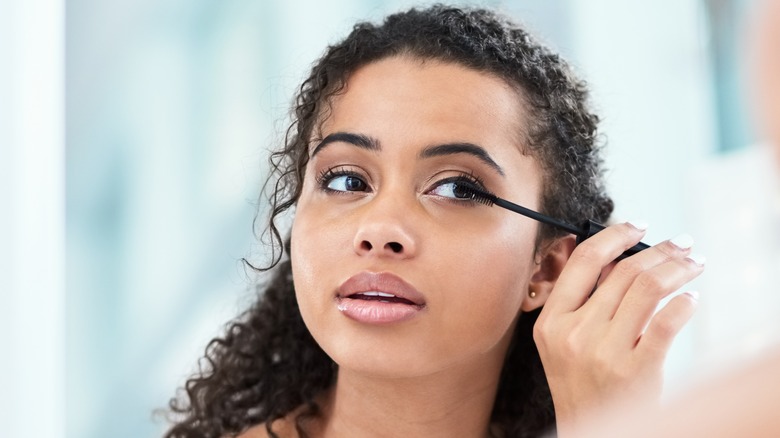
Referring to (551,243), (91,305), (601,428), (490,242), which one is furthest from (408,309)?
(91,305)

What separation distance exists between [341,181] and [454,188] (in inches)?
5.7

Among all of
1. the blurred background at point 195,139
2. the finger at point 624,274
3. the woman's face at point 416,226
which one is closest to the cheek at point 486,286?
the woman's face at point 416,226

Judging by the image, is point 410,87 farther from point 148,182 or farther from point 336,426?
point 148,182

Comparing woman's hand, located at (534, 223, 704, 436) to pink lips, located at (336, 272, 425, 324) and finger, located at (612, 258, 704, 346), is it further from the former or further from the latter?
pink lips, located at (336, 272, 425, 324)

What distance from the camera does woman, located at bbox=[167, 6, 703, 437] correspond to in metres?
1.03

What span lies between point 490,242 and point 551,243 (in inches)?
6.0

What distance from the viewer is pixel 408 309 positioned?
3.38ft

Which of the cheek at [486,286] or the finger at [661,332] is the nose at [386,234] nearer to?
the cheek at [486,286]

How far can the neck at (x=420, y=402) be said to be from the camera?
1.16 meters

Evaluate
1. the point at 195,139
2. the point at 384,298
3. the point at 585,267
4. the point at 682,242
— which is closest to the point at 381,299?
the point at 384,298

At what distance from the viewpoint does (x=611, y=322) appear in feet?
3.34

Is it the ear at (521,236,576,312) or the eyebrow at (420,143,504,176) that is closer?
the eyebrow at (420,143,504,176)

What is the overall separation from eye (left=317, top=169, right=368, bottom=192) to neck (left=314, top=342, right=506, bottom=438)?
9.2 inches

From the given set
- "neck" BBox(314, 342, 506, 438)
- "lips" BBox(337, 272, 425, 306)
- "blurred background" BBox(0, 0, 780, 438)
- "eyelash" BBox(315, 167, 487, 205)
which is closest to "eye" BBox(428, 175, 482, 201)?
"eyelash" BBox(315, 167, 487, 205)
